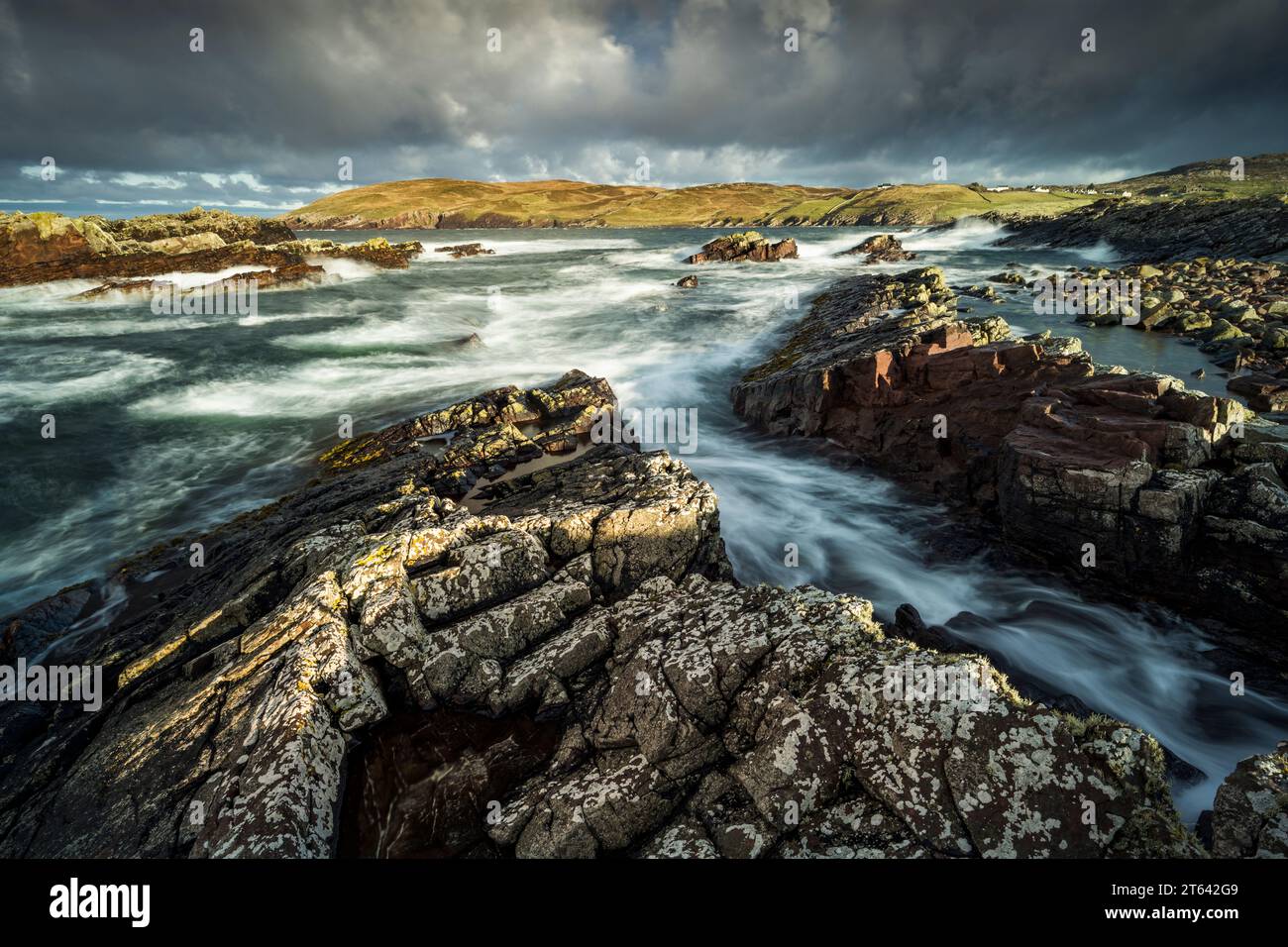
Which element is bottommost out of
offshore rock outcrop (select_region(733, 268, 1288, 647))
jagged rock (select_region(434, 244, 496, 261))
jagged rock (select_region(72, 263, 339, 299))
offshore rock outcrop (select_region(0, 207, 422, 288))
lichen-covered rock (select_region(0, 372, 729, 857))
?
lichen-covered rock (select_region(0, 372, 729, 857))

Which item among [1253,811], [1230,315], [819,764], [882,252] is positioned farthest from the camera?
[882,252]

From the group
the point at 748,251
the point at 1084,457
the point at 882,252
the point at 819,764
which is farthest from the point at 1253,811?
the point at 748,251

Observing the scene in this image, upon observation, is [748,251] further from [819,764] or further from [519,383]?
[819,764]

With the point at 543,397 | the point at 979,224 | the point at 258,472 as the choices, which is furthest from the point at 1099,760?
the point at 979,224

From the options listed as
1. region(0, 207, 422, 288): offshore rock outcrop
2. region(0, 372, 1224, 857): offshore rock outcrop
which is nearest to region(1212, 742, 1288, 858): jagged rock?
region(0, 372, 1224, 857): offshore rock outcrop

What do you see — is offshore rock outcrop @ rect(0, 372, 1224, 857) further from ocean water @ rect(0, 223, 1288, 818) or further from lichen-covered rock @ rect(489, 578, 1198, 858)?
ocean water @ rect(0, 223, 1288, 818)

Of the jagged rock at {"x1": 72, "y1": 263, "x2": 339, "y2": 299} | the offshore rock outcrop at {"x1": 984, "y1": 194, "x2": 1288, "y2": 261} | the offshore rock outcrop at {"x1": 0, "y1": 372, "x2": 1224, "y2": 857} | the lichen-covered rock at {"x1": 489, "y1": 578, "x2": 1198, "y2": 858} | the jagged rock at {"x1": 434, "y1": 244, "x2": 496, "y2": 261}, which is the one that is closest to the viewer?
the lichen-covered rock at {"x1": 489, "y1": 578, "x2": 1198, "y2": 858}

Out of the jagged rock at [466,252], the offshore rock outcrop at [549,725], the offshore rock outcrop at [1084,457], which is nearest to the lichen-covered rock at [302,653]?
the offshore rock outcrop at [549,725]
